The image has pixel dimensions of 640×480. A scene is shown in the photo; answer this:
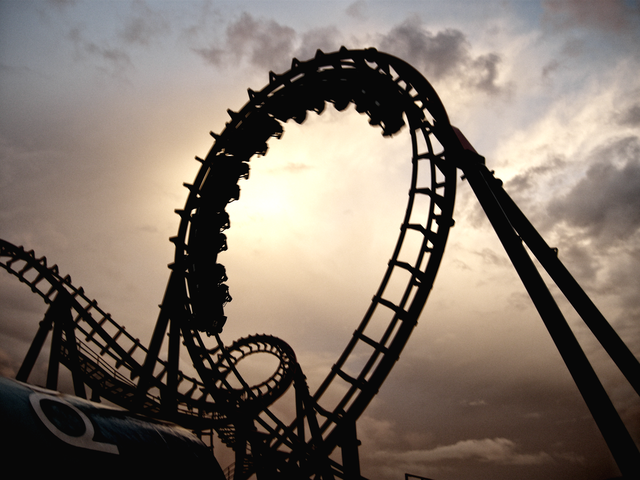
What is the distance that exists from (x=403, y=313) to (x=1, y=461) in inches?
238

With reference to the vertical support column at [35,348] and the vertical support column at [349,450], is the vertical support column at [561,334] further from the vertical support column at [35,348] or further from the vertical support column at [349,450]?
the vertical support column at [35,348]

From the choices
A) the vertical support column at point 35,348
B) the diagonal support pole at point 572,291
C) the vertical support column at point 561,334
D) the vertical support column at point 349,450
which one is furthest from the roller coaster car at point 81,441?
the vertical support column at point 35,348

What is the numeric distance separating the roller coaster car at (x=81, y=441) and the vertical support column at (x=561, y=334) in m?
4.67

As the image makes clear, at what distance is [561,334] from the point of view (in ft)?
17.3

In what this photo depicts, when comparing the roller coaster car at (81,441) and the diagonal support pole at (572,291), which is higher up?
the diagonal support pole at (572,291)

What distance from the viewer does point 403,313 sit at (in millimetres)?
7305

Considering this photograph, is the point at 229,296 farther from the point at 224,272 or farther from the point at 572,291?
the point at 572,291

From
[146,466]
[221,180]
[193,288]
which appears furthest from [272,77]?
[146,466]

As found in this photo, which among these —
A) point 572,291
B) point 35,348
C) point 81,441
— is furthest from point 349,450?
point 35,348

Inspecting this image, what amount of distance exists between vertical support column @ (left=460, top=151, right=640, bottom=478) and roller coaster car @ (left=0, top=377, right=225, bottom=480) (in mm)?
4668

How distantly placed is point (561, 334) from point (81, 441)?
223 inches

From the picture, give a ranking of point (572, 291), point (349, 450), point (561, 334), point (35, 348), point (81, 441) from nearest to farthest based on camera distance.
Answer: point (81, 441)
point (561, 334)
point (572, 291)
point (349, 450)
point (35, 348)

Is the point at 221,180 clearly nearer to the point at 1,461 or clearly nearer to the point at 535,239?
the point at 535,239

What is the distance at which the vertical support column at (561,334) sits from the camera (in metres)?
4.44
